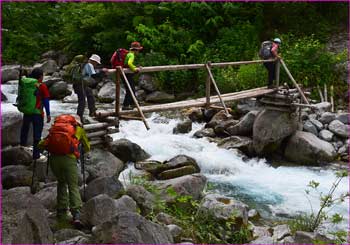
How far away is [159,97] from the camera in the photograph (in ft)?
53.9

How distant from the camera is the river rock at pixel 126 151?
34.5 feet

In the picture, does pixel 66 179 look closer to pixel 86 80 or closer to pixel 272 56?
pixel 86 80

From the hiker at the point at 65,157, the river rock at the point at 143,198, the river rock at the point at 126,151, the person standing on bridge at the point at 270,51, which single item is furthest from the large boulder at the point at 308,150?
the hiker at the point at 65,157

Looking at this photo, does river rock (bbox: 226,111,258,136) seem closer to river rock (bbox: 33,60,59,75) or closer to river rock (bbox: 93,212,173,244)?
river rock (bbox: 93,212,173,244)

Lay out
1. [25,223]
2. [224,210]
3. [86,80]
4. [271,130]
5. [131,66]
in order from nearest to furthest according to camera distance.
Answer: [25,223] → [224,210] → [86,80] → [131,66] → [271,130]

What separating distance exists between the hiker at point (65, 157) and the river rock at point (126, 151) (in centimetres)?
394

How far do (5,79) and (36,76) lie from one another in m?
11.7

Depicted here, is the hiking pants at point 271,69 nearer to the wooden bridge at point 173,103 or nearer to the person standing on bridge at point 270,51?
the person standing on bridge at point 270,51

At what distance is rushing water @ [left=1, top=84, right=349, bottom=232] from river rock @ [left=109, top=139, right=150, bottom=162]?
0.49 meters

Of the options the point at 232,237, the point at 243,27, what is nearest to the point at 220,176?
the point at 232,237

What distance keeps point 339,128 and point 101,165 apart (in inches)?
269

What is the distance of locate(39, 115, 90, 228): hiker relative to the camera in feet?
20.2

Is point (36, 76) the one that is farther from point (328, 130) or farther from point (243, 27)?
point (243, 27)

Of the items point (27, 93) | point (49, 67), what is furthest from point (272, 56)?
point (49, 67)
